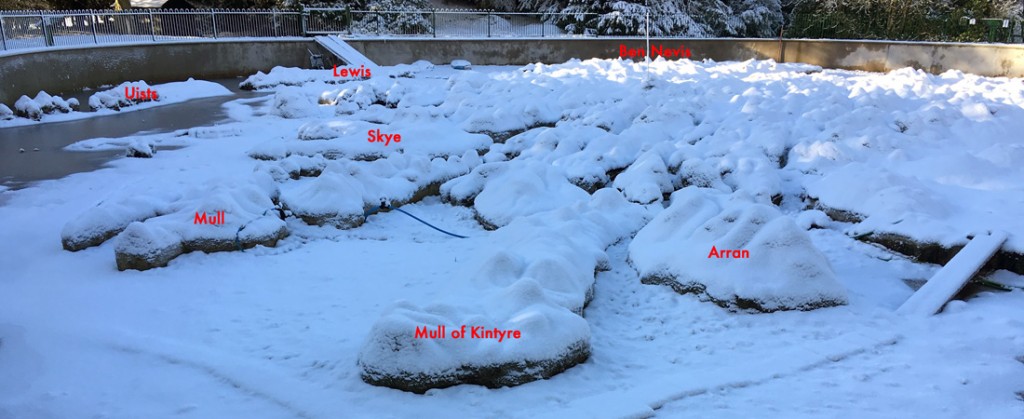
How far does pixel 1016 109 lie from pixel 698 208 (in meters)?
6.80

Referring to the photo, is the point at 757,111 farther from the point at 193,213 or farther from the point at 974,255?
the point at 193,213

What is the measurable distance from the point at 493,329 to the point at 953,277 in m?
3.28

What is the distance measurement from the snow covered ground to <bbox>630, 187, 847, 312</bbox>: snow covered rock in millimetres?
47

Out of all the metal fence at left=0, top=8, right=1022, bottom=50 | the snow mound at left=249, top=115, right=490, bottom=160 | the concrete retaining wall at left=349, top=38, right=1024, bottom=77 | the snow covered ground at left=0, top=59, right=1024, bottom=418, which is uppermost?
the metal fence at left=0, top=8, right=1022, bottom=50

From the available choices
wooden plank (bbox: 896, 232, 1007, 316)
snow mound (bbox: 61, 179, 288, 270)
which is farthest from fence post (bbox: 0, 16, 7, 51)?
wooden plank (bbox: 896, 232, 1007, 316)

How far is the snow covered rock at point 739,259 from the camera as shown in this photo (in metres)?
4.80

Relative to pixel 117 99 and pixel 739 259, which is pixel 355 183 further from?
pixel 117 99

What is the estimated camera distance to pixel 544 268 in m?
4.97

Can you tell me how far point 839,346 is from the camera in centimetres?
423

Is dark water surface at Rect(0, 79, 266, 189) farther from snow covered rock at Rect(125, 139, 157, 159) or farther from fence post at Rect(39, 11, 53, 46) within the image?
fence post at Rect(39, 11, 53, 46)

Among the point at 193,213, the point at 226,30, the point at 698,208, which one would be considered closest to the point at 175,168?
the point at 193,213

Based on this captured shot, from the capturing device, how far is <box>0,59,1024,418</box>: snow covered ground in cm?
376

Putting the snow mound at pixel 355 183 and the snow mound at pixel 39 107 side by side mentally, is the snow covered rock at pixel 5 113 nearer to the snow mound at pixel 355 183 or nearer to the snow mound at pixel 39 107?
the snow mound at pixel 39 107

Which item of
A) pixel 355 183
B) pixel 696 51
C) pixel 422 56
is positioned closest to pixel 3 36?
pixel 422 56
